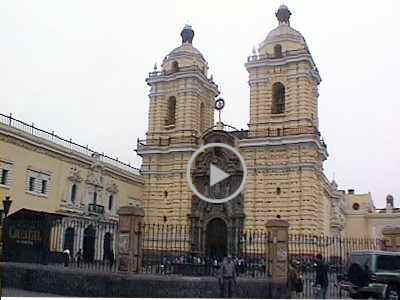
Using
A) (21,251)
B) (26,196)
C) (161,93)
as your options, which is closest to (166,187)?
(161,93)

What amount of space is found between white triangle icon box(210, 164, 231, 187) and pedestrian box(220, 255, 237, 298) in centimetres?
1246

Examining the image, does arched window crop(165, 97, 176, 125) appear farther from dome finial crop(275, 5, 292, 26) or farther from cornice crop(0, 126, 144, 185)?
dome finial crop(275, 5, 292, 26)

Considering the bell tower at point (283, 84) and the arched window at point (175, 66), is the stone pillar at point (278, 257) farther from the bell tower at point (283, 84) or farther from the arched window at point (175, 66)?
the arched window at point (175, 66)

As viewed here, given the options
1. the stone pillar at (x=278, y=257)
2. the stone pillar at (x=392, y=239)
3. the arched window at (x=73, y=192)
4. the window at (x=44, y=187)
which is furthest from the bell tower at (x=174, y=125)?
the stone pillar at (x=278, y=257)

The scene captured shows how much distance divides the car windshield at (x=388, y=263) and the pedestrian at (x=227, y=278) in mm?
2895

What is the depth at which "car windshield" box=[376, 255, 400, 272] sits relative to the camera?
417 inches

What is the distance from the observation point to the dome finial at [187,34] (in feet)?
87.7

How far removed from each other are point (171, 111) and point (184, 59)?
8.40 feet

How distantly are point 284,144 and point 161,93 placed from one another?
694 cm

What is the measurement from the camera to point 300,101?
22.2m

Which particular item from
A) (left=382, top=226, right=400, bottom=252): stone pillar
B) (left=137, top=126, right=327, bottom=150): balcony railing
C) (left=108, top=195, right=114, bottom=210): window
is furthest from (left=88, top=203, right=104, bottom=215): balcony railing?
Answer: (left=382, top=226, right=400, bottom=252): stone pillar

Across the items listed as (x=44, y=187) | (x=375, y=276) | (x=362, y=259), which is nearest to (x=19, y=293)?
(x=362, y=259)

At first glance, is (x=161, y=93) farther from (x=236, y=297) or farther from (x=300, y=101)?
(x=236, y=297)

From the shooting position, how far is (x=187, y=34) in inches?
1053
